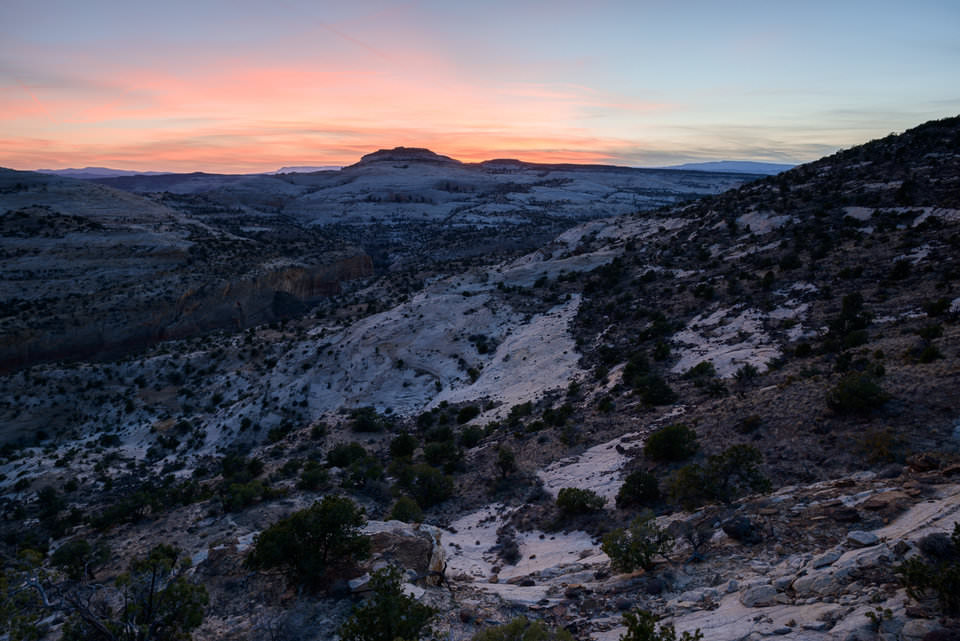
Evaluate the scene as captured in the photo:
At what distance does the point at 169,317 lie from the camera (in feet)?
119

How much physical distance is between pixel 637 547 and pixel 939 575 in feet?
11.6

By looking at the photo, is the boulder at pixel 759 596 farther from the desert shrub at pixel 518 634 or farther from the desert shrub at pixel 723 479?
the desert shrub at pixel 723 479

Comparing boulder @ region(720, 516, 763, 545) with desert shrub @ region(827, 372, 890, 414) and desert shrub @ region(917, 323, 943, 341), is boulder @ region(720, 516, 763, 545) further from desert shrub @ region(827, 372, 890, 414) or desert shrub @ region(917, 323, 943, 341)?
desert shrub @ region(917, 323, 943, 341)

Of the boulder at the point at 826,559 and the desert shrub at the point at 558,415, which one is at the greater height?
the boulder at the point at 826,559

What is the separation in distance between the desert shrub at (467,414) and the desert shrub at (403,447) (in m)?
2.53

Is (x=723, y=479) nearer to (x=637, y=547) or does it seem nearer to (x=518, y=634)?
(x=637, y=547)

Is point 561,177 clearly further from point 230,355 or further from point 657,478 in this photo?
point 657,478

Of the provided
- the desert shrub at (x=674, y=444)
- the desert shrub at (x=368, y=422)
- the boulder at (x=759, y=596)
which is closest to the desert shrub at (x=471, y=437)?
the desert shrub at (x=368, y=422)

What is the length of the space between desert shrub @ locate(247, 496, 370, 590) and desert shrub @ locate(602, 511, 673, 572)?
3.76 m

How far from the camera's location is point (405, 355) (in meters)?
25.1

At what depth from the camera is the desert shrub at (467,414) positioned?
19.0 m

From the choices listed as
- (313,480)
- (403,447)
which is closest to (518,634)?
(313,480)

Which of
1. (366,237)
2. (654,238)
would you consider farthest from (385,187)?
(654,238)

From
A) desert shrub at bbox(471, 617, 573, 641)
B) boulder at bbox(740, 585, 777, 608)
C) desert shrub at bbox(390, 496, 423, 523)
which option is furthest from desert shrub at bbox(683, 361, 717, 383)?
desert shrub at bbox(471, 617, 573, 641)
